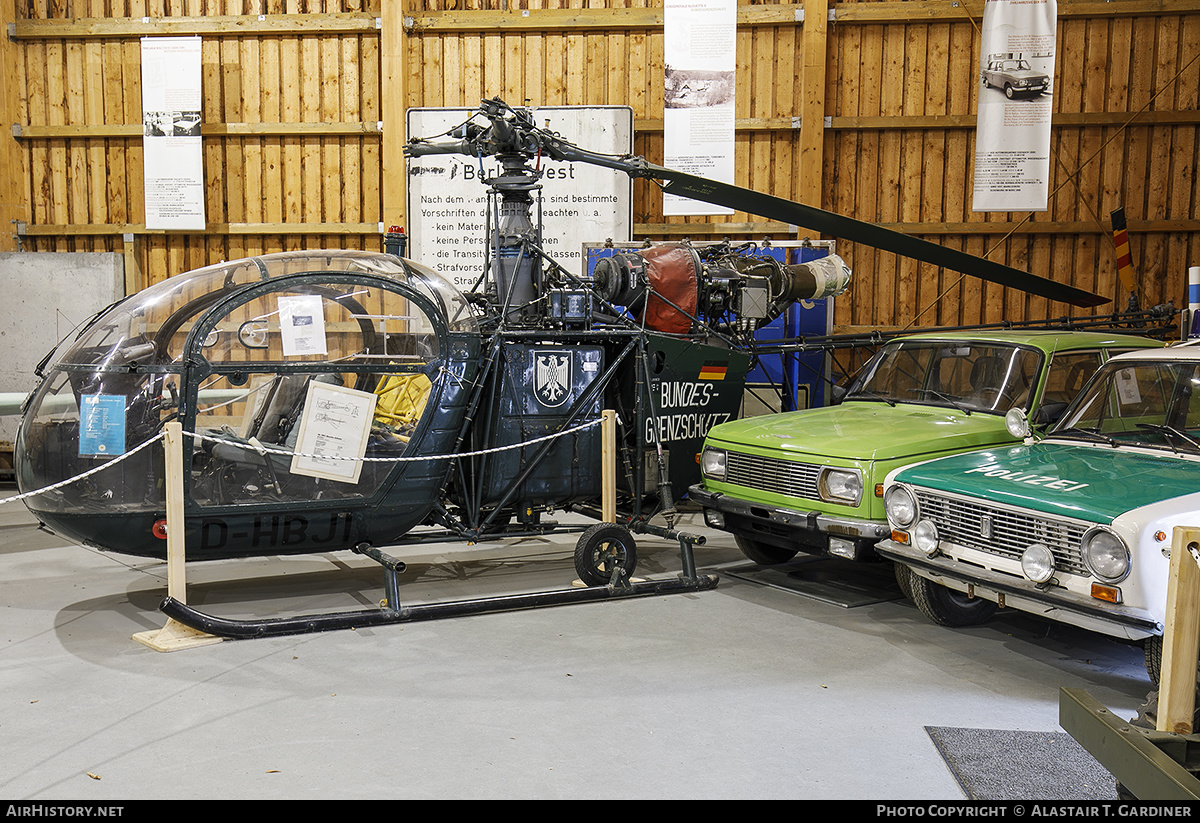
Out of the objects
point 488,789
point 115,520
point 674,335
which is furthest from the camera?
point 674,335

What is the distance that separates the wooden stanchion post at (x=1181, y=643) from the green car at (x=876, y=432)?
A: 99.4 inches

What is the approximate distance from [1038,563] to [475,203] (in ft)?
26.0

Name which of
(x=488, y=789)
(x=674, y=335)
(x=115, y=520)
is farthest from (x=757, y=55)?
(x=488, y=789)

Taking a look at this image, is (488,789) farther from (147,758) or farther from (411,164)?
(411,164)

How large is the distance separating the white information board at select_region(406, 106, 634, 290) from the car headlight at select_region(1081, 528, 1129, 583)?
7415mm

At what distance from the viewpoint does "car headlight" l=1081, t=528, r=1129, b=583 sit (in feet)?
12.8

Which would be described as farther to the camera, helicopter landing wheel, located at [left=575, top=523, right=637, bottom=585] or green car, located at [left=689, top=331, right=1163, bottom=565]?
helicopter landing wheel, located at [left=575, top=523, right=637, bottom=585]

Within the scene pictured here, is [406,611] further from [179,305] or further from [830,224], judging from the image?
[830,224]

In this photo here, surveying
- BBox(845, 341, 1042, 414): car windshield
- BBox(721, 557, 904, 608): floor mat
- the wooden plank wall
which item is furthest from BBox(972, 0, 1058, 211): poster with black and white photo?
BBox(721, 557, 904, 608): floor mat

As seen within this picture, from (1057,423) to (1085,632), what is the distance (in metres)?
1.21

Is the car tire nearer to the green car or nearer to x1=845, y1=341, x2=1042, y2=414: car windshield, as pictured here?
the green car

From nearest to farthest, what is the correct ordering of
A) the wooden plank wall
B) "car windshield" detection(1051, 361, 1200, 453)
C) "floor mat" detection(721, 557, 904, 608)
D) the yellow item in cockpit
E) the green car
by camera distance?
"car windshield" detection(1051, 361, 1200, 453) → the green car → the yellow item in cockpit → "floor mat" detection(721, 557, 904, 608) → the wooden plank wall

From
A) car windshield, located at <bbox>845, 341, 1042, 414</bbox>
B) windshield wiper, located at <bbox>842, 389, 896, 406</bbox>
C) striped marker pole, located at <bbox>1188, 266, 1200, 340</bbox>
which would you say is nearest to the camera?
car windshield, located at <bbox>845, 341, 1042, 414</bbox>

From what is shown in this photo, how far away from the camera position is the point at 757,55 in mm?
10953
